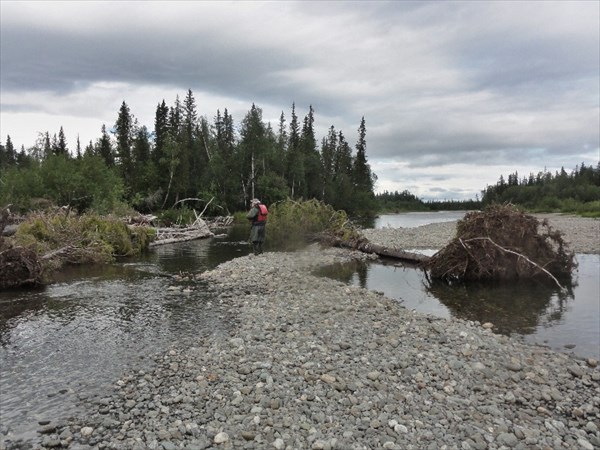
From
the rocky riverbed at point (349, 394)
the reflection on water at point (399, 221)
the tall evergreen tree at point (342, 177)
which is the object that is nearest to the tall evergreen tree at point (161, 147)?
the reflection on water at point (399, 221)

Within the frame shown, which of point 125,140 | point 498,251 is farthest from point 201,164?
point 498,251

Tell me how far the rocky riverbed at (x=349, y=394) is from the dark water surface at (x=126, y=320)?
56cm

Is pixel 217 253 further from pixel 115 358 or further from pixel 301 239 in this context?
pixel 115 358

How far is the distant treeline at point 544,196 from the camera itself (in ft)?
312

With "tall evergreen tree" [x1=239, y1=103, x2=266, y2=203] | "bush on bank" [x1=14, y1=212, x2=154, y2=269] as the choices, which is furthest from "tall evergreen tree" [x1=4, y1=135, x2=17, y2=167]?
"bush on bank" [x1=14, y1=212, x2=154, y2=269]

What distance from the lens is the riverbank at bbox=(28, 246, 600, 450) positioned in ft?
17.9

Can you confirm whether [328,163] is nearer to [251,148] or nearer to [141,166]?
[251,148]

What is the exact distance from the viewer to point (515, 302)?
13172mm

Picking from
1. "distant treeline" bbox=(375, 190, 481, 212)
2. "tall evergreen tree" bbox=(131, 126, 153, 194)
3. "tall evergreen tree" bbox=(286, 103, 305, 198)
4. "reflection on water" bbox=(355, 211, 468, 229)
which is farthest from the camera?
"distant treeline" bbox=(375, 190, 481, 212)

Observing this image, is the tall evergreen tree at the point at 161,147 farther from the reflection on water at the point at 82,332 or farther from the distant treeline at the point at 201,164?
the reflection on water at the point at 82,332

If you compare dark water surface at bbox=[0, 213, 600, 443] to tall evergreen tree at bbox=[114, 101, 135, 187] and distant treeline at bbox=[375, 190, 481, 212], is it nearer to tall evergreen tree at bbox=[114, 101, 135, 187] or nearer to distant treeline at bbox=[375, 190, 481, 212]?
tall evergreen tree at bbox=[114, 101, 135, 187]

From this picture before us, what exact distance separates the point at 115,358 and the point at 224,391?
2.86 metres

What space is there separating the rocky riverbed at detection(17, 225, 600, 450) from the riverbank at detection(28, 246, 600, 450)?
2cm

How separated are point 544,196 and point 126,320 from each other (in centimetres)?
12598
